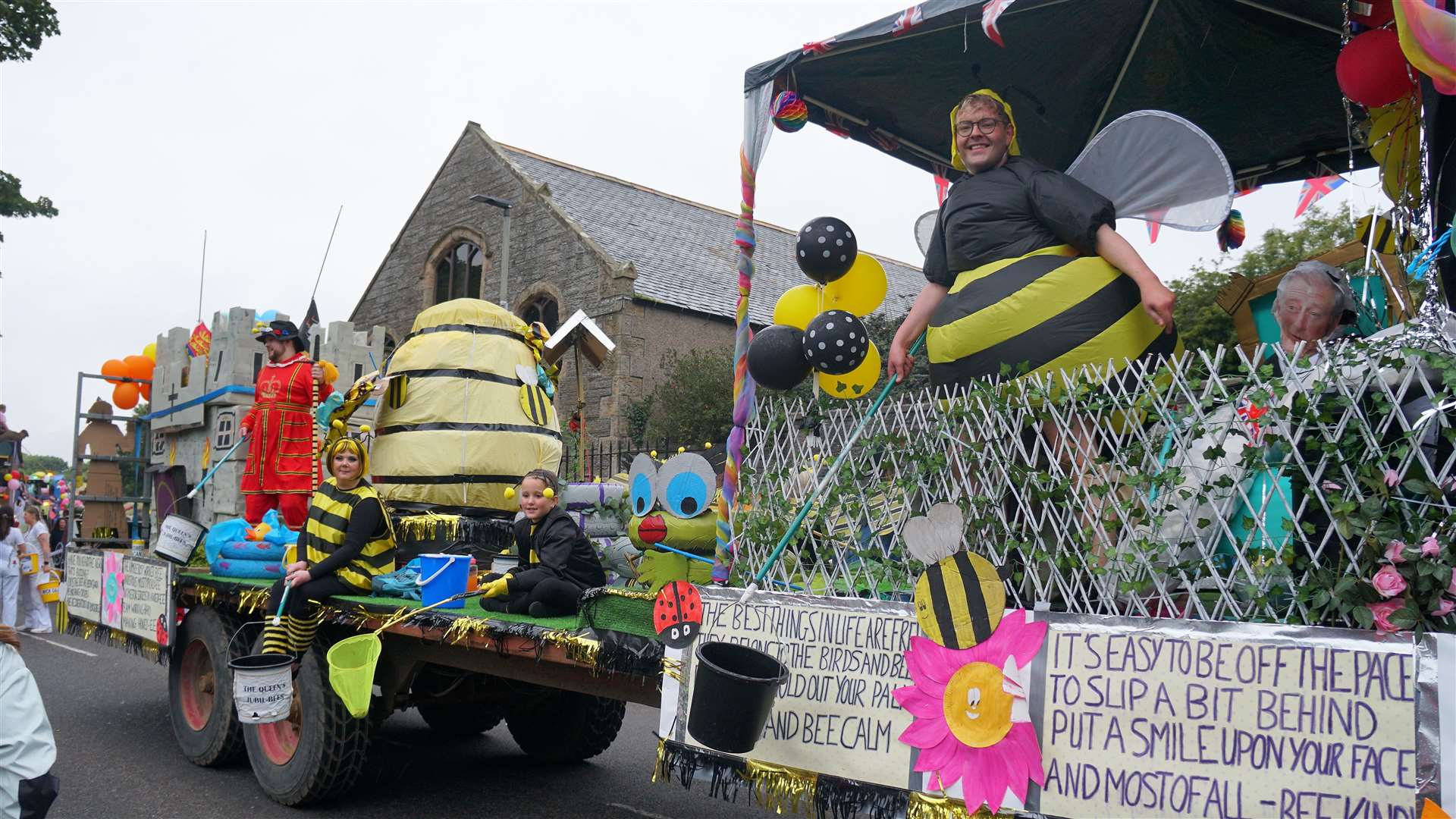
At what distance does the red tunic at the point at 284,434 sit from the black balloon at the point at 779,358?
4.31 metres

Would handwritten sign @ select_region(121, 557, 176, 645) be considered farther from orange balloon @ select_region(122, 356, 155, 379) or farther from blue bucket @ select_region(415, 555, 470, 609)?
orange balloon @ select_region(122, 356, 155, 379)

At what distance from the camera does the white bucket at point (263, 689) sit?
4582mm

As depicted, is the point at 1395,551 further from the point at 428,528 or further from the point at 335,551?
the point at 428,528

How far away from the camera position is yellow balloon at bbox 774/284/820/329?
4.52 metres

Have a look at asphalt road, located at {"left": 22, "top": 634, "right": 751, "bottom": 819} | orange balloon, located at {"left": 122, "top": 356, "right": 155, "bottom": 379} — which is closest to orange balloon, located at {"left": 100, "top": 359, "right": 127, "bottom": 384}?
orange balloon, located at {"left": 122, "top": 356, "right": 155, "bottom": 379}

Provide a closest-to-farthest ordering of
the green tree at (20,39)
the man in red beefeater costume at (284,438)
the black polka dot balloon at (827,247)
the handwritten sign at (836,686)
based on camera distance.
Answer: the handwritten sign at (836,686) < the black polka dot balloon at (827,247) < the man in red beefeater costume at (284,438) < the green tree at (20,39)

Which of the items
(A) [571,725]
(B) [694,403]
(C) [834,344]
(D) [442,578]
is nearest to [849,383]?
(C) [834,344]

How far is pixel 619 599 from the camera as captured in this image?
3922 millimetres

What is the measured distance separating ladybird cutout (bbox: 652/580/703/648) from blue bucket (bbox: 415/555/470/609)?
4.98 feet

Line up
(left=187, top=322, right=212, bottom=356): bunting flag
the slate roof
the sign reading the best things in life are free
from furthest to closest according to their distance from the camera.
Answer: the slate roof, (left=187, top=322, right=212, bottom=356): bunting flag, the sign reading the best things in life are free

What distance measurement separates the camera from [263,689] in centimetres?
462

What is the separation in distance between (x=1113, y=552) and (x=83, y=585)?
6864 mm

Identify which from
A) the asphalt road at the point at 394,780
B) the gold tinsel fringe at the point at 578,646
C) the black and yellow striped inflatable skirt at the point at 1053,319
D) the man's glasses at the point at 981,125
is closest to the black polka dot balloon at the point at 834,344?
the black and yellow striped inflatable skirt at the point at 1053,319

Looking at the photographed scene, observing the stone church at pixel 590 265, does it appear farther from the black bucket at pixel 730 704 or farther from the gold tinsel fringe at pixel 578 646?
the black bucket at pixel 730 704
